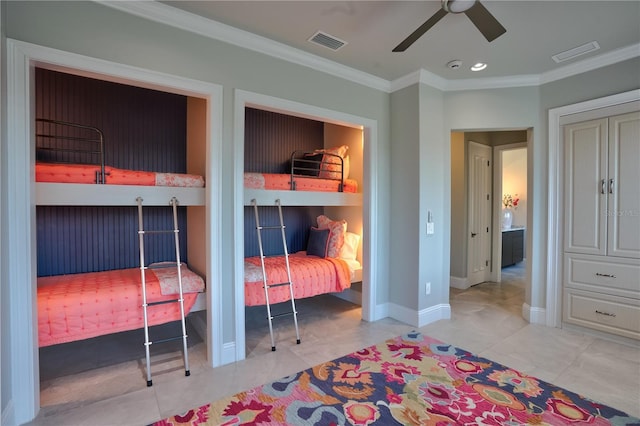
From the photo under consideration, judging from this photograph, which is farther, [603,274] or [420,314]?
[420,314]

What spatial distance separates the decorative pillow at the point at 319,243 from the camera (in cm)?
396

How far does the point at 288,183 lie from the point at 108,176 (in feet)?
5.43

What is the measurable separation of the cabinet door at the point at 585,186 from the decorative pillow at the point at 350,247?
228cm

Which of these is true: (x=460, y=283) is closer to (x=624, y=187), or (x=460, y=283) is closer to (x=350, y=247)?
(x=350, y=247)

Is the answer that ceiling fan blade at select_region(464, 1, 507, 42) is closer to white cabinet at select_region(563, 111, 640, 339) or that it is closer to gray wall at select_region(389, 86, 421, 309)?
gray wall at select_region(389, 86, 421, 309)

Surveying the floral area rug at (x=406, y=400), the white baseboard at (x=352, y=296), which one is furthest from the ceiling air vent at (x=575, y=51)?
the white baseboard at (x=352, y=296)

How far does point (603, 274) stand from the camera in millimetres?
3090

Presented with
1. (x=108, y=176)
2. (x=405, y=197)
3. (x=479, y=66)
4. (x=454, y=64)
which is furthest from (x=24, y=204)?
(x=479, y=66)

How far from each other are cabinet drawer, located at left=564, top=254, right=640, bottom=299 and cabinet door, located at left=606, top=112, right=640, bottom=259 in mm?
102

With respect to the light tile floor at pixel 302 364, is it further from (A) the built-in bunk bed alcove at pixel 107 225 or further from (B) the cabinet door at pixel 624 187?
(B) the cabinet door at pixel 624 187

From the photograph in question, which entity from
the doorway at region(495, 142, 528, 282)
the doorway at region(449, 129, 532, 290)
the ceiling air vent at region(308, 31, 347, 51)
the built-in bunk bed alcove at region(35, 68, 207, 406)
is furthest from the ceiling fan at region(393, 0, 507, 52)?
the doorway at region(495, 142, 528, 282)

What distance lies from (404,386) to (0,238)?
106 inches

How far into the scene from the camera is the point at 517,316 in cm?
371

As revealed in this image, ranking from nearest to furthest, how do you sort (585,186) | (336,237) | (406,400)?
1. (406,400)
2. (585,186)
3. (336,237)
